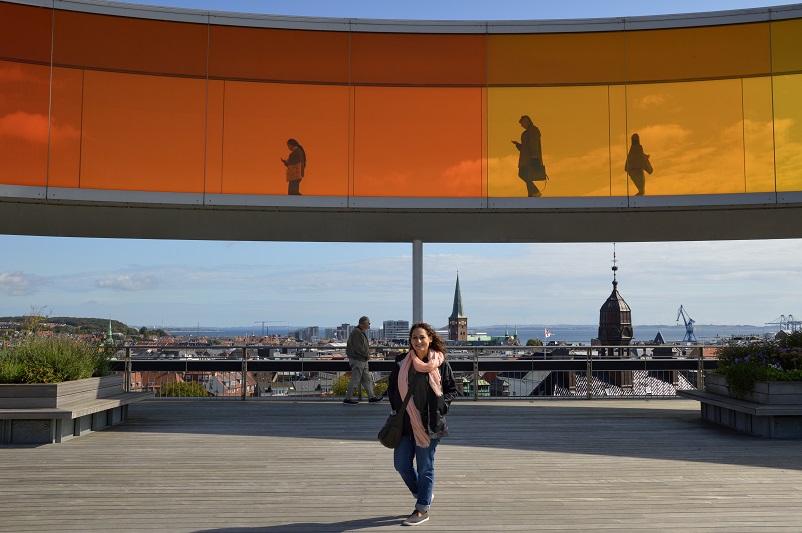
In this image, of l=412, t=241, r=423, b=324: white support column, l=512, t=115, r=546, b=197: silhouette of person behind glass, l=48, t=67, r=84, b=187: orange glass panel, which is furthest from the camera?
l=412, t=241, r=423, b=324: white support column

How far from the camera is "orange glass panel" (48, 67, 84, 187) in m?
13.6

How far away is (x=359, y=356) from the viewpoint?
1446cm

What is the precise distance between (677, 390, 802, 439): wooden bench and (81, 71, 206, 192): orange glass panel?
944 cm

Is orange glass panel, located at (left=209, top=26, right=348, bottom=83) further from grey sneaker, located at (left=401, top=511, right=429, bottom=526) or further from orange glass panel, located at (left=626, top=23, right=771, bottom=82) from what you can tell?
grey sneaker, located at (left=401, top=511, right=429, bottom=526)

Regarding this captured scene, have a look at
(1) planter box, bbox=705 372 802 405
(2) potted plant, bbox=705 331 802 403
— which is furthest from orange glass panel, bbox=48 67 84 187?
(1) planter box, bbox=705 372 802 405

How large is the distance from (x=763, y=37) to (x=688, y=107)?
1715 mm

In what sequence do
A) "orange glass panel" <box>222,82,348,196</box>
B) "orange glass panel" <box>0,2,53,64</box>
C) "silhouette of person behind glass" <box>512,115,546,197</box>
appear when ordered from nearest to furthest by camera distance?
"orange glass panel" <box>0,2,53,64</box>, "orange glass panel" <box>222,82,348,196</box>, "silhouette of person behind glass" <box>512,115,546,197</box>

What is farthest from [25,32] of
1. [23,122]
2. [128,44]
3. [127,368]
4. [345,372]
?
[345,372]

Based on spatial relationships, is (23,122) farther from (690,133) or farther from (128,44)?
(690,133)

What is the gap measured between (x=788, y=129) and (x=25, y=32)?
13.6m

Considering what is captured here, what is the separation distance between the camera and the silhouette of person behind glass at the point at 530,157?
14.4 m

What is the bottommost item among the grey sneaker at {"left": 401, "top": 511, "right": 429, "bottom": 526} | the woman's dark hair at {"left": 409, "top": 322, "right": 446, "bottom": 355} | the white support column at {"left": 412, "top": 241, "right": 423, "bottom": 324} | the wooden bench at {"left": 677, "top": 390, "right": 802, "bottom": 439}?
the grey sneaker at {"left": 401, "top": 511, "right": 429, "bottom": 526}

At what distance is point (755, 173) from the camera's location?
46.4 ft

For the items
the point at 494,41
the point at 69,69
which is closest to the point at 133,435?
the point at 69,69
